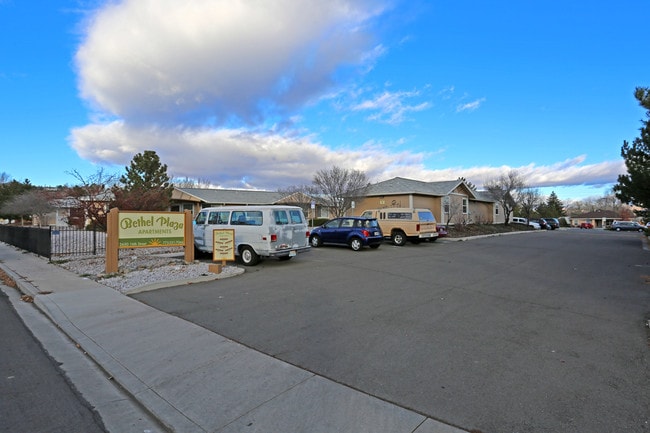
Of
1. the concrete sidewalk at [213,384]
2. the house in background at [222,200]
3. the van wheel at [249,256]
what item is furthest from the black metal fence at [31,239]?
the house in background at [222,200]

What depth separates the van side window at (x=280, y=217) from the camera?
39.1 feet

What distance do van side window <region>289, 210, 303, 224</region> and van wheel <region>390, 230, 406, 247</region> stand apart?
28.8 feet

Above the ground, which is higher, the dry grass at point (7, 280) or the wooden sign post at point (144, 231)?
the wooden sign post at point (144, 231)

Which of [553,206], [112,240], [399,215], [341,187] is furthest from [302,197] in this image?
[553,206]

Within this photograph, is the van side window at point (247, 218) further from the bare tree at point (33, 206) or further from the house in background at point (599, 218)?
the house in background at point (599, 218)

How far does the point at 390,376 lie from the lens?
13.1 feet

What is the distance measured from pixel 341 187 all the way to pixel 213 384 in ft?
85.5

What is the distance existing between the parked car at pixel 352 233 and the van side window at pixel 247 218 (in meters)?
6.27

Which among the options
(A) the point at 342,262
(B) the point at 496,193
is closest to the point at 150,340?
(A) the point at 342,262

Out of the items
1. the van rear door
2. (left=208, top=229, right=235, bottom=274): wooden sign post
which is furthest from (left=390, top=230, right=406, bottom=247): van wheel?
(left=208, top=229, right=235, bottom=274): wooden sign post

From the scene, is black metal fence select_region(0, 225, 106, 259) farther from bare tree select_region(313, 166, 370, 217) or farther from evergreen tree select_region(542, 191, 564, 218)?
evergreen tree select_region(542, 191, 564, 218)

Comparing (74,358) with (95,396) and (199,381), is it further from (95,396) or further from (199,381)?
(199,381)

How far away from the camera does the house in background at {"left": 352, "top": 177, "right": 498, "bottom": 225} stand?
30.8 meters

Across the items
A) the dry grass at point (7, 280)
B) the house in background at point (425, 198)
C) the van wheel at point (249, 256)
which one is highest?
the house in background at point (425, 198)
